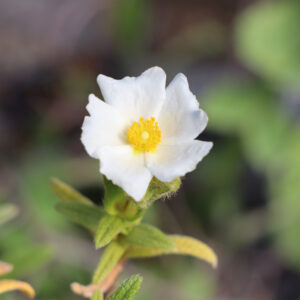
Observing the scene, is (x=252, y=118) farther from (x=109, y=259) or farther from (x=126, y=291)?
(x=126, y=291)

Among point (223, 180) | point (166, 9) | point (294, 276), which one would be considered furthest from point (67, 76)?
point (294, 276)

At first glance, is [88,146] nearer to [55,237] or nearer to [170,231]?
[55,237]

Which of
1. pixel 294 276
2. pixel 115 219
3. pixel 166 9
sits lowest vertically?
pixel 115 219

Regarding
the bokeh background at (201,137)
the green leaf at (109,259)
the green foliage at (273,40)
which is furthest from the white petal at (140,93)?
the green foliage at (273,40)

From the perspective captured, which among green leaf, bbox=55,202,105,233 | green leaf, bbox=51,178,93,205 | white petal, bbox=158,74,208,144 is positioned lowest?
green leaf, bbox=55,202,105,233

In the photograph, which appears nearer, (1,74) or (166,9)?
(1,74)

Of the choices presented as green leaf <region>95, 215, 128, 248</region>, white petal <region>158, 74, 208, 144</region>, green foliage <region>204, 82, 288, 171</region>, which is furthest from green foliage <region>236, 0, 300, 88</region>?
green leaf <region>95, 215, 128, 248</region>

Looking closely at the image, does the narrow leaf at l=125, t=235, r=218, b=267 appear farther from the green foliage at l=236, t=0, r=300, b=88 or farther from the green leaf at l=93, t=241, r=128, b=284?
the green foliage at l=236, t=0, r=300, b=88
